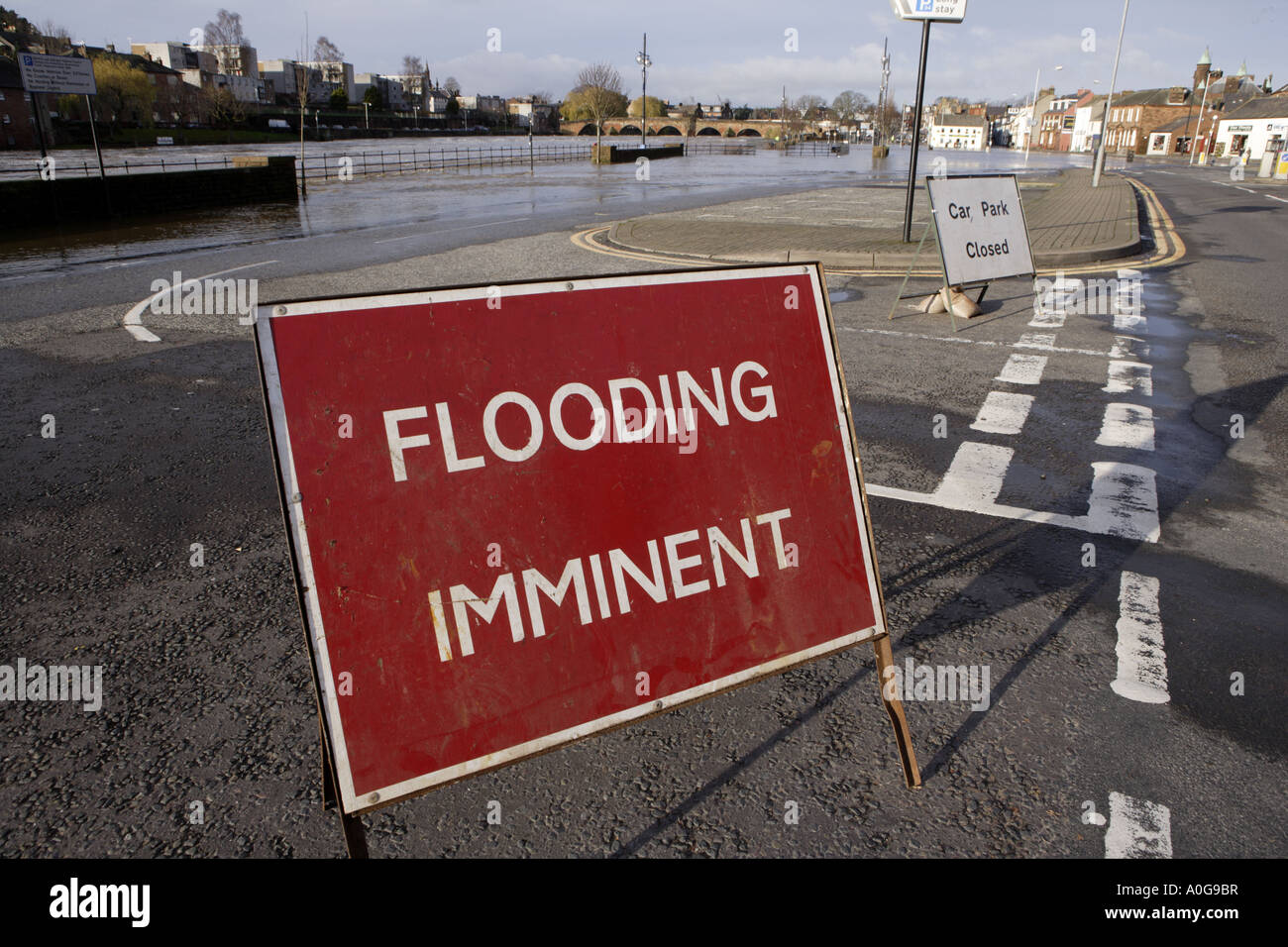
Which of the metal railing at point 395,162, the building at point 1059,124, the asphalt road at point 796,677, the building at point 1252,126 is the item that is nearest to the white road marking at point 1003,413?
the asphalt road at point 796,677

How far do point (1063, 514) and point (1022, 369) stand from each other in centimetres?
328

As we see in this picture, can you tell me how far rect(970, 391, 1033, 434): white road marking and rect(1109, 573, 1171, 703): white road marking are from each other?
2218mm

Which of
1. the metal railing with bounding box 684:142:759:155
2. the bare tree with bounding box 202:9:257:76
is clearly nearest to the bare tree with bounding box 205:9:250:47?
the bare tree with bounding box 202:9:257:76

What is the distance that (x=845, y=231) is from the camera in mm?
16188

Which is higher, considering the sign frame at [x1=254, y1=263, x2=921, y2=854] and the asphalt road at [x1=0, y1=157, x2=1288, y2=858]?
the sign frame at [x1=254, y1=263, x2=921, y2=854]

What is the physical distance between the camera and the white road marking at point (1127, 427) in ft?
19.1

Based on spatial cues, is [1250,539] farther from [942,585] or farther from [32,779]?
[32,779]

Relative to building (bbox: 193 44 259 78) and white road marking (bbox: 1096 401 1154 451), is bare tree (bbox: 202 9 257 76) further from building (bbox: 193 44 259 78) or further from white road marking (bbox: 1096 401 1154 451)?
white road marking (bbox: 1096 401 1154 451)

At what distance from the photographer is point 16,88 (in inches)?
2554

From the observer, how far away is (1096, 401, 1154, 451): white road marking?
582cm

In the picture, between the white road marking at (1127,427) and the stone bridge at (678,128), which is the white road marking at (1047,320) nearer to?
the white road marking at (1127,427)

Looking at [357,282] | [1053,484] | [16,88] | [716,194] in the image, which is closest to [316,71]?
[16,88]

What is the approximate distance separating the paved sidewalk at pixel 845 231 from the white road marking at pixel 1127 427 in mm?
3695

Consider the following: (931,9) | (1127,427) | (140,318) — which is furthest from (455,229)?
(1127,427)
